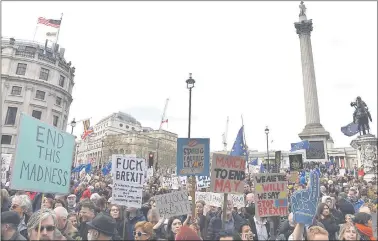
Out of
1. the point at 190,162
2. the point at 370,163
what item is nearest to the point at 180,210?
the point at 190,162

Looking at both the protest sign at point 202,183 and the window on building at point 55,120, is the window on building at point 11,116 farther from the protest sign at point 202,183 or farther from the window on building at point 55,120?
the protest sign at point 202,183

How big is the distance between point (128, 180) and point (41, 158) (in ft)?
8.52

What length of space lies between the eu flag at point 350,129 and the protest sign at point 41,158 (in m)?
27.5

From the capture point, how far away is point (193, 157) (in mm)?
9492

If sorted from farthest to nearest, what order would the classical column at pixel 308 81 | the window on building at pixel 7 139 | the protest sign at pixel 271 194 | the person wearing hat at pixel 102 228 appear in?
the window on building at pixel 7 139 < the classical column at pixel 308 81 < the protest sign at pixel 271 194 < the person wearing hat at pixel 102 228

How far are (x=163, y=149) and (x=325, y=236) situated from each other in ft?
354

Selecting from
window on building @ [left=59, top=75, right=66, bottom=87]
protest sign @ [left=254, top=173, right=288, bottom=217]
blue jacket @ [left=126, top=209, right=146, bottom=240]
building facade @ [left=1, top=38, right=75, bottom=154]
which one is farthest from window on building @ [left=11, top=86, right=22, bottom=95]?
protest sign @ [left=254, top=173, right=288, bottom=217]

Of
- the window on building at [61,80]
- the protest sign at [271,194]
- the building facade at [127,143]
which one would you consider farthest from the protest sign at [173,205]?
the building facade at [127,143]

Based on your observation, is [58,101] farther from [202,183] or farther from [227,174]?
[227,174]

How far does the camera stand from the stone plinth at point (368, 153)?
929 inches

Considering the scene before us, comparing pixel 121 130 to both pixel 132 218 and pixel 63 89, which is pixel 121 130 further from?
pixel 132 218

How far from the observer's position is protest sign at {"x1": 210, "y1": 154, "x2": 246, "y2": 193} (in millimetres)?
6465

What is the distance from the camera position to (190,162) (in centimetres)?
949

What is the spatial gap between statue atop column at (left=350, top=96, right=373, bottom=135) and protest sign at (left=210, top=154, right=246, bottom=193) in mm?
24023
